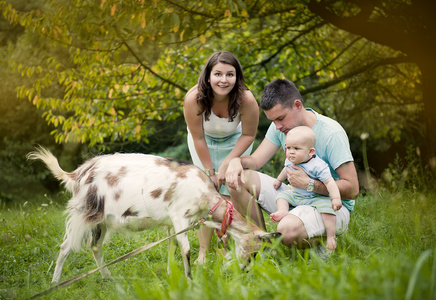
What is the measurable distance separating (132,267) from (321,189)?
1.60 meters

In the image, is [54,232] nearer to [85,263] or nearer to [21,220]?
[21,220]

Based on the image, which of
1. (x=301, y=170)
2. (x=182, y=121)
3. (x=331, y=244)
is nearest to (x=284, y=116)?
(x=301, y=170)

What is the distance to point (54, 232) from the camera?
4348 mm

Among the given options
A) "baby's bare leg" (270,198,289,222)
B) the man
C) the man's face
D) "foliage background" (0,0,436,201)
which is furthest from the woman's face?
"baby's bare leg" (270,198,289,222)

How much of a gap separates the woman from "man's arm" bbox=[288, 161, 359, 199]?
0.71 m

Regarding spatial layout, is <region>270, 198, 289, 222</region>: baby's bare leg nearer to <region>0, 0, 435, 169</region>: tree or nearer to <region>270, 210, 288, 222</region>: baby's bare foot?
<region>270, 210, 288, 222</region>: baby's bare foot

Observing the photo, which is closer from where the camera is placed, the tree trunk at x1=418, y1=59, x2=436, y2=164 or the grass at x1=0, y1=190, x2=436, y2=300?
the grass at x1=0, y1=190, x2=436, y2=300

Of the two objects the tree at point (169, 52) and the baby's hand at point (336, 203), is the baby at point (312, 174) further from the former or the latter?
the tree at point (169, 52)

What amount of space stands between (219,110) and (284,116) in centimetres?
81

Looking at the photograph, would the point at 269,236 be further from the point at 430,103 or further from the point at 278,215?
the point at 430,103

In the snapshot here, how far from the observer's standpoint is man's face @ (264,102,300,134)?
2936mm

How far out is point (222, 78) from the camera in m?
3.30

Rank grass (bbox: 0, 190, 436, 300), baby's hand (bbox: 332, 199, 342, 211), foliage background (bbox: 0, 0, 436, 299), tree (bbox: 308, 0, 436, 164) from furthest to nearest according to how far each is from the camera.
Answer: tree (bbox: 308, 0, 436, 164)
baby's hand (bbox: 332, 199, 342, 211)
foliage background (bbox: 0, 0, 436, 299)
grass (bbox: 0, 190, 436, 300)

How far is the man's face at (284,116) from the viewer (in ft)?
9.63
